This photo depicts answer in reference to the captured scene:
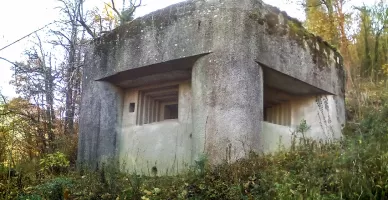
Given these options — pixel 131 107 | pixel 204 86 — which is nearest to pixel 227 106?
pixel 204 86

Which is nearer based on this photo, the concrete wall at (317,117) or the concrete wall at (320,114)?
the concrete wall at (317,117)

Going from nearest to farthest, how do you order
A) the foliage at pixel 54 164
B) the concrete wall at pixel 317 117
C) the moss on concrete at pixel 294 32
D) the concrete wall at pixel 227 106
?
the concrete wall at pixel 227 106, the moss on concrete at pixel 294 32, the foliage at pixel 54 164, the concrete wall at pixel 317 117

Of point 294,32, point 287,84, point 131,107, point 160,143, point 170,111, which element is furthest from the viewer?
point 170,111

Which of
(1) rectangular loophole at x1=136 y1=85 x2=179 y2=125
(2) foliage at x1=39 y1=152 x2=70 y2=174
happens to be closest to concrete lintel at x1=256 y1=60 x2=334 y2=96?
(1) rectangular loophole at x1=136 y1=85 x2=179 y2=125

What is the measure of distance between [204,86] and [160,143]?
162 centimetres

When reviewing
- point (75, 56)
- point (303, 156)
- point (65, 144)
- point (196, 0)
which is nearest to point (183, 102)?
point (196, 0)

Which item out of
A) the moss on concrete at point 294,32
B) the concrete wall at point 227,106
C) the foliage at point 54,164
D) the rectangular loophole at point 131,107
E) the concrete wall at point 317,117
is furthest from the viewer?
the rectangular loophole at point 131,107

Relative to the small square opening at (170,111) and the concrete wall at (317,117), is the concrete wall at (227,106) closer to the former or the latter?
the concrete wall at (317,117)

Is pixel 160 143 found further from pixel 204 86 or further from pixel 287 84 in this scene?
pixel 287 84

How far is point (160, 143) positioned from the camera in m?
8.51

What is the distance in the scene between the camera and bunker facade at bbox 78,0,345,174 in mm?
7477

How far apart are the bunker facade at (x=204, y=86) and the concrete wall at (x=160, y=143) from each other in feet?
0.07

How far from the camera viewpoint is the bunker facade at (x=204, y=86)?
7.48 m

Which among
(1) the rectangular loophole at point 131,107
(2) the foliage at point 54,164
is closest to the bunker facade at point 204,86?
(1) the rectangular loophole at point 131,107
